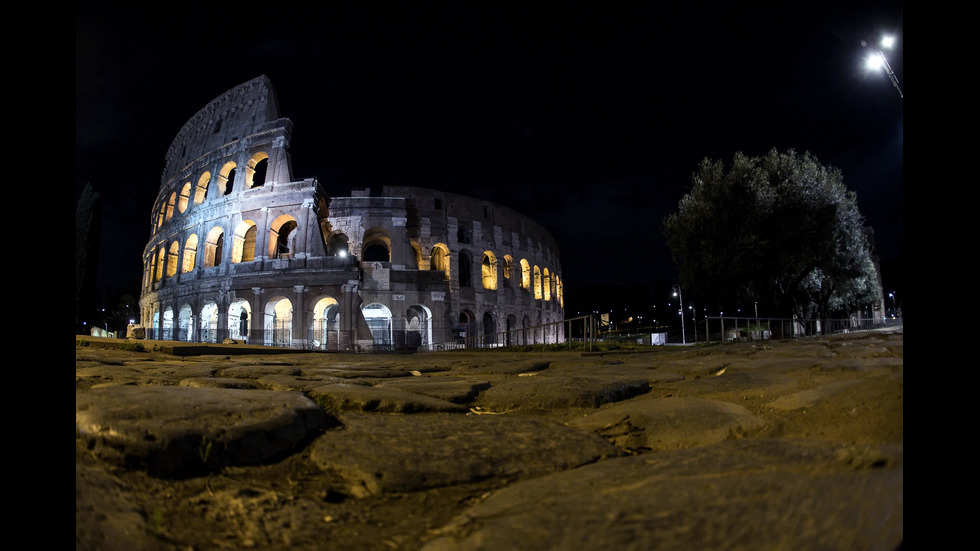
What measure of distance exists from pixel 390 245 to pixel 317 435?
23.8 m

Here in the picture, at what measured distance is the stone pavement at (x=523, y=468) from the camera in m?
0.93

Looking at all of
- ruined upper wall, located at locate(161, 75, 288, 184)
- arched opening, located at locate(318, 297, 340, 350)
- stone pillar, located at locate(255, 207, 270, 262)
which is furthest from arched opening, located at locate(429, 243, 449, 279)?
ruined upper wall, located at locate(161, 75, 288, 184)


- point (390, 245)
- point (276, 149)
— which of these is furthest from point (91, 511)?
point (276, 149)

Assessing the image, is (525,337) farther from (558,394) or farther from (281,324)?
(558,394)

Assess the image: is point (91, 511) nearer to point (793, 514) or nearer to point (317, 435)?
point (317, 435)

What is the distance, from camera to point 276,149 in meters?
24.5

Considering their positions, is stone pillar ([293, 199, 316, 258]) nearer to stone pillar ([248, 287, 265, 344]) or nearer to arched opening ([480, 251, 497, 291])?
stone pillar ([248, 287, 265, 344])

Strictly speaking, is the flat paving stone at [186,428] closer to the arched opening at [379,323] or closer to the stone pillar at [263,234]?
the arched opening at [379,323]

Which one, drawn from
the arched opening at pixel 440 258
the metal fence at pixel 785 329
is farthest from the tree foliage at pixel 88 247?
the metal fence at pixel 785 329

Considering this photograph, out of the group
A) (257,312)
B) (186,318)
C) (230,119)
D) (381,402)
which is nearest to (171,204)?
(230,119)

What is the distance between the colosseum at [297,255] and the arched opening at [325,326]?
8 centimetres

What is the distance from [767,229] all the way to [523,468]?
20.2 m

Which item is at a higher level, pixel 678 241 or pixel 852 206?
pixel 852 206

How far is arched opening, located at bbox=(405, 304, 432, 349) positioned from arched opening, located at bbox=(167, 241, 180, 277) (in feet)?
51.5
